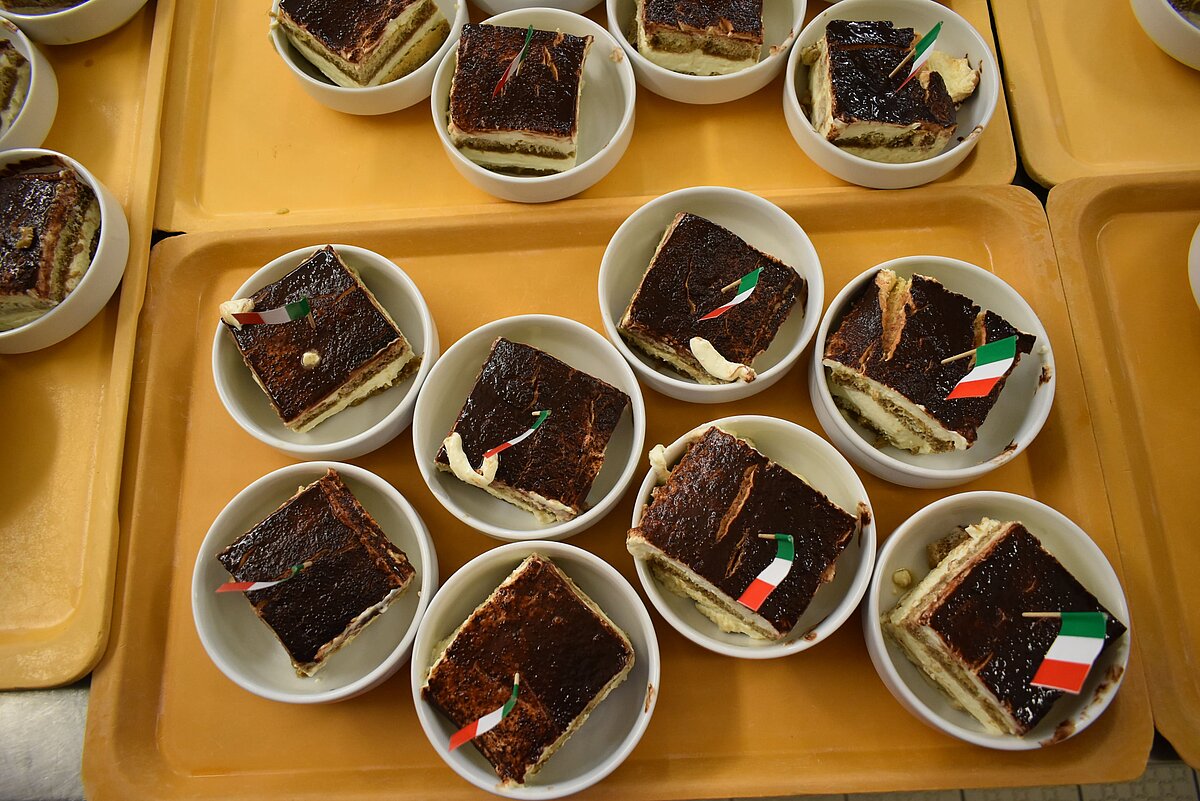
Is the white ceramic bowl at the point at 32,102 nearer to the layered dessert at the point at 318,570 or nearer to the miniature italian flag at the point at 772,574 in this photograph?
the layered dessert at the point at 318,570

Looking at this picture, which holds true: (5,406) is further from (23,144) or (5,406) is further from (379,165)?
(379,165)

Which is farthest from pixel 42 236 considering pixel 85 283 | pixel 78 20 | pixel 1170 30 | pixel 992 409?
pixel 1170 30

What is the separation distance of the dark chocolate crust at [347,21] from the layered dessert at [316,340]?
780mm

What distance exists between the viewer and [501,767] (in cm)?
208

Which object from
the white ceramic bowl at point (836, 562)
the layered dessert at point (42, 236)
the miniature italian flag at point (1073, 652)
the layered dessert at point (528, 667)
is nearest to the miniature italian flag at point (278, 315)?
the layered dessert at point (42, 236)

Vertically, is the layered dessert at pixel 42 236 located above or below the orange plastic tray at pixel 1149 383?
below

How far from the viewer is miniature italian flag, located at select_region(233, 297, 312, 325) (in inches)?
97.3

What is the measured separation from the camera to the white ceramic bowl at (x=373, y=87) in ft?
9.15

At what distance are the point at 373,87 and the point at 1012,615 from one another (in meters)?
2.66

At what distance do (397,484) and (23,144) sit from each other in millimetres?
1904

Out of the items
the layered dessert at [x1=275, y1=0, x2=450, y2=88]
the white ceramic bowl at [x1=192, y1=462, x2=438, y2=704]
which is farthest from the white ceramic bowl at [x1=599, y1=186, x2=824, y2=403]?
the layered dessert at [x1=275, y1=0, x2=450, y2=88]

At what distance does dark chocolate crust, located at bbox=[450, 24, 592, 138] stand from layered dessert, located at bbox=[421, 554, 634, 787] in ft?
4.84

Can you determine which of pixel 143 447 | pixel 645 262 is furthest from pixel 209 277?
pixel 645 262

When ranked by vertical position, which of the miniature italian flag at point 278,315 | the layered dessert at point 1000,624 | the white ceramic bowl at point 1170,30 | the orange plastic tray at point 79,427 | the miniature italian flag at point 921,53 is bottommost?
the orange plastic tray at point 79,427
